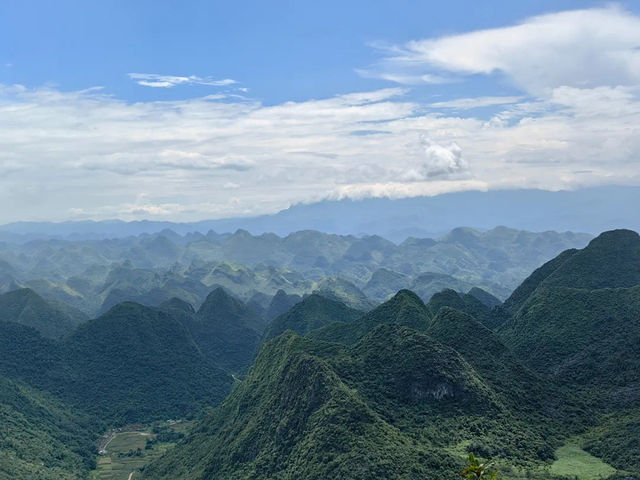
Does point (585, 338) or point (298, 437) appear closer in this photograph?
point (298, 437)

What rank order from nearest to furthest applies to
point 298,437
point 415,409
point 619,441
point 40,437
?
point 619,441 → point 298,437 → point 415,409 → point 40,437

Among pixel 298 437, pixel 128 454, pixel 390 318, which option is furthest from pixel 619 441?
pixel 128 454

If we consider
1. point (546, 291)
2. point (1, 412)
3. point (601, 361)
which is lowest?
point (1, 412)

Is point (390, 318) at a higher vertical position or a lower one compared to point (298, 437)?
higher

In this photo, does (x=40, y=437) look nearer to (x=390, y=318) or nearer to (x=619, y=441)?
(x=390, y=318)

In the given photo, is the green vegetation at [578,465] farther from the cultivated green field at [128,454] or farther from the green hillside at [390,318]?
the cultivated green field at [128,454]

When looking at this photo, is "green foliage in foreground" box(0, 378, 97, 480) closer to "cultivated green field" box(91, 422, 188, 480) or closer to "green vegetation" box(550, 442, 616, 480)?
"cultivated green field" box(91, 422, 188, 480)

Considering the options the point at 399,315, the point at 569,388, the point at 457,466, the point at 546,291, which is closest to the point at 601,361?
the point at 569,388

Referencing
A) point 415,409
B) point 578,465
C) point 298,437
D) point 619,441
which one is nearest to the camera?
point 578,465

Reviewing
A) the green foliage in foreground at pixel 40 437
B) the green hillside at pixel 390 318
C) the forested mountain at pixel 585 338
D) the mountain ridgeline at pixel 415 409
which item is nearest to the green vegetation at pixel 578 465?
the mountain ridgeline at pixel 415 409

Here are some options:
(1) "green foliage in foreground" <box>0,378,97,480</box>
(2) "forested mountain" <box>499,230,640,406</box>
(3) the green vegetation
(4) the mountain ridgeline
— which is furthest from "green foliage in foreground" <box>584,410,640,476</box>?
(1) "green foliage in foreground" <box>0,378,97,480</box>

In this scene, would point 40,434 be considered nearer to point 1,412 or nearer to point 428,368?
point 1,412
